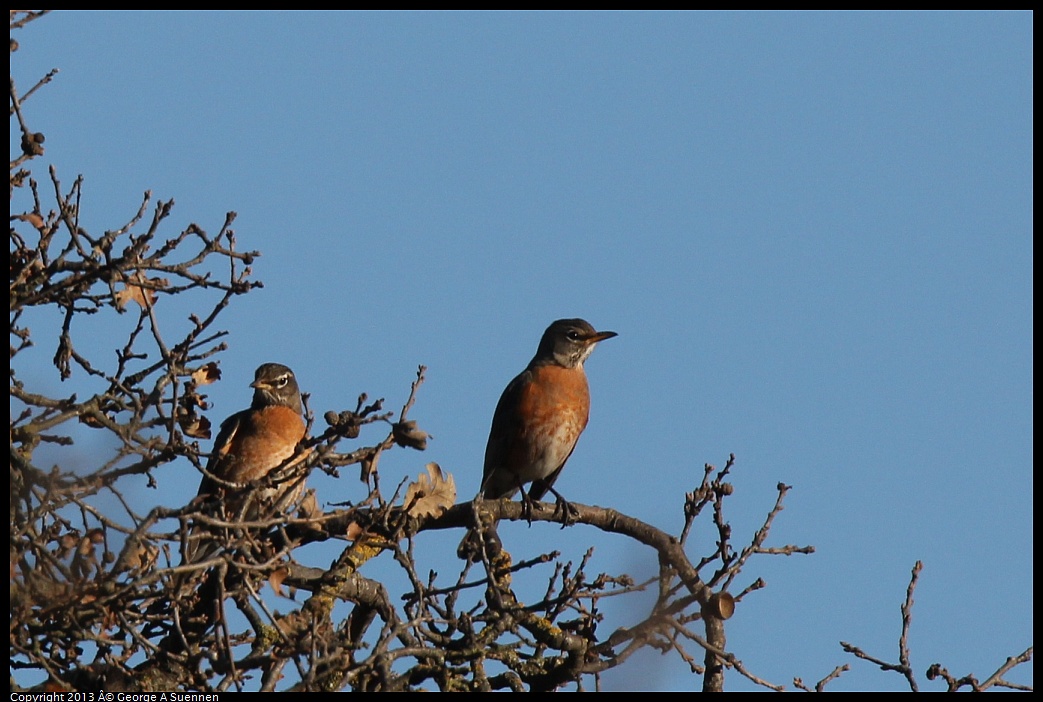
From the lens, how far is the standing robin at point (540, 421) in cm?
928

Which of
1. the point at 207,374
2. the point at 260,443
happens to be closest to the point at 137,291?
the point at 207,374

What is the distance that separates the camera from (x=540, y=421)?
9.31 m

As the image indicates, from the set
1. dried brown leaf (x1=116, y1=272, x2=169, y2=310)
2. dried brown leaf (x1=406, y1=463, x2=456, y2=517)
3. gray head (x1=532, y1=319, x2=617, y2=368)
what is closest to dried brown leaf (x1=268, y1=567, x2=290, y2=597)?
dried brown leaf (x1=406, y1=463, x2=456, y2=517)

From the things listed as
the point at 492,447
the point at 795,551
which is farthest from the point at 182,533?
the point at 492,447

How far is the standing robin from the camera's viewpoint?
365 inches

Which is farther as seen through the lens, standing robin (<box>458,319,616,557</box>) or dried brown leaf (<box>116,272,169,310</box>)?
standing robin (<box>458,319,616,557</box>)

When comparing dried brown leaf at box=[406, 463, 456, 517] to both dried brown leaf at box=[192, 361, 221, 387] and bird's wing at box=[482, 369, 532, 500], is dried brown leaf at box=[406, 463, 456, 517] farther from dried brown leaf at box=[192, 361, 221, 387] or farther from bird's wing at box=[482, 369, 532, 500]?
bird's wing at box=[482, 369, 532, 500]

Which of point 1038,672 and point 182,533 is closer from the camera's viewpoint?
point 182,533

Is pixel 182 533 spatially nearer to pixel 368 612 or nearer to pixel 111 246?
pixel 111 246

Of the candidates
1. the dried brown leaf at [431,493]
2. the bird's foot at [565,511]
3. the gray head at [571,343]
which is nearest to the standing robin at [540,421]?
the gray head at [571,343]

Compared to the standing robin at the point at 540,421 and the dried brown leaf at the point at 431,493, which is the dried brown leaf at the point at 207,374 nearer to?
the dried brown leaf at the point at 431,493

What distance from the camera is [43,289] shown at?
5.64 m

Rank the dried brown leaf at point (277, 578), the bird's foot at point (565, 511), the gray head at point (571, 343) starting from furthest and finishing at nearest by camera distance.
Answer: the gray head at point (571, 343) → the bird's foot at point (565, 511) → the dried brown leaf at point (277, 578)

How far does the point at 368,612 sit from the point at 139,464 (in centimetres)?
166
